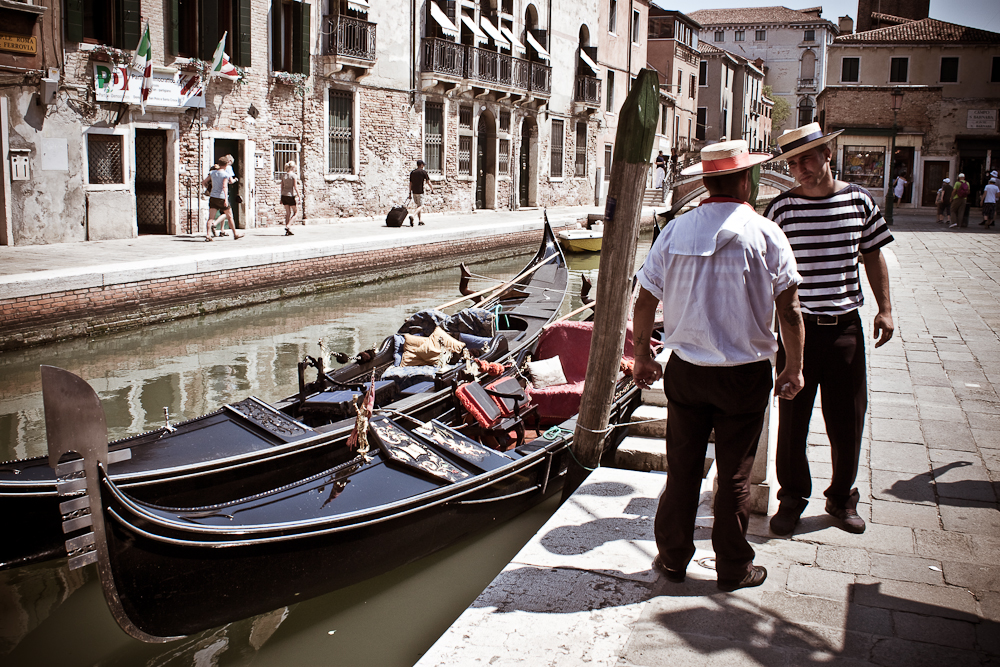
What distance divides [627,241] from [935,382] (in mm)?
2720

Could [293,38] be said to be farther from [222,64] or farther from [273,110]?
[222,64]

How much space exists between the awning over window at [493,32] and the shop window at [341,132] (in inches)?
200

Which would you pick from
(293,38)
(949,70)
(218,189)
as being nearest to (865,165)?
(949,70)

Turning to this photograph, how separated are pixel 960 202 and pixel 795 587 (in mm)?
18203

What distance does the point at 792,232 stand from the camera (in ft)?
9.26

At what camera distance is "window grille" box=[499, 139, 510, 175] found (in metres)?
21.8

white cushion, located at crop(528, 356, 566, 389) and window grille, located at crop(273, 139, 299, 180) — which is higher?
window grille, located at crop(273, 139, 299, 180)

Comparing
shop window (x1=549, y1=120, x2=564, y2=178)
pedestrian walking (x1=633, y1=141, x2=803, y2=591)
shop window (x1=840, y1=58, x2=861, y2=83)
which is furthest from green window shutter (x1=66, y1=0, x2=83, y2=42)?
shop window (x1=840, y1=58, x2=861, y2=83)

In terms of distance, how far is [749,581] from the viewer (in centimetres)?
251

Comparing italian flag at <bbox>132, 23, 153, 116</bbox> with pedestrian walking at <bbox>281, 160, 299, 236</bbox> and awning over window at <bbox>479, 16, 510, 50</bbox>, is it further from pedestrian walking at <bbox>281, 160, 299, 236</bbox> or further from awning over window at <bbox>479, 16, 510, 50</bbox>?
awning over window at <bbox>479, 16, 510, 50</bbox>

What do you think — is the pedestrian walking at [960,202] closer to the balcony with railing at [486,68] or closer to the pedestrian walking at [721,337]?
the balcony with railing at [486,68]

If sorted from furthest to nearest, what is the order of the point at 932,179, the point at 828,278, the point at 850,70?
1. the point at 850,70
2. the point at 932,179
3. the point at 828,278

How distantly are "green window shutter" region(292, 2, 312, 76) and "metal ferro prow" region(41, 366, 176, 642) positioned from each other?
42.3ft

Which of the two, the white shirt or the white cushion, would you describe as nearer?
the white shirt
